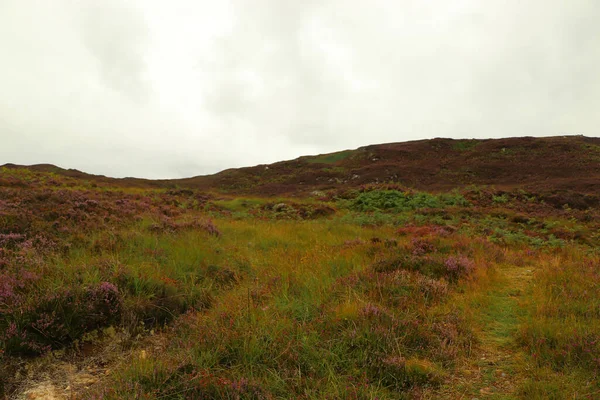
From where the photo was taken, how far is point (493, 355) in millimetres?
3492

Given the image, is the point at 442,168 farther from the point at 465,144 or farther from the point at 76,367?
the point at 76,367

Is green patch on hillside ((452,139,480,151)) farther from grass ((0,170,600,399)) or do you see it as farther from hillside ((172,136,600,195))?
grass ((0,170,600,399))

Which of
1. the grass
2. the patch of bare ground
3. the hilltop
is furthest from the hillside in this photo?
the patch of bare ground

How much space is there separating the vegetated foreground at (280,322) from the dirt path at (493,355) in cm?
2

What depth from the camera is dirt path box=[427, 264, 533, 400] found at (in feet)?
9.55

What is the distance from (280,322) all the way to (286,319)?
142 mm

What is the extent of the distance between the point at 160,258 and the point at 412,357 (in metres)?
4.97

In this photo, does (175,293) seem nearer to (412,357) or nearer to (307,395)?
(307,395)

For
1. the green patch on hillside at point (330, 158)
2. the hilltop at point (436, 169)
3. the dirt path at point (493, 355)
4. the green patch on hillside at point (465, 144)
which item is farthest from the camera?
the green patch on hillside at point (330, 158)

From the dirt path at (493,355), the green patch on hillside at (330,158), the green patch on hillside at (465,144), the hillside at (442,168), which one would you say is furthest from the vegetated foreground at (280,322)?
the green patch on hillside at (330,158)

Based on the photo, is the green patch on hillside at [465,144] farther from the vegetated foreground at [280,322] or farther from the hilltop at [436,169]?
the vegetated foreground at [280,322]

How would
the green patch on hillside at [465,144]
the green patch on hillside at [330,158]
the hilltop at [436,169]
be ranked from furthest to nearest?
1. the green patch on hillside at [330,158]
2. the green patch on hillside at [465,144]
3. the hilltop at [436,169]

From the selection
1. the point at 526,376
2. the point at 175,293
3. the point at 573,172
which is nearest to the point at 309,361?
the point at 526,376

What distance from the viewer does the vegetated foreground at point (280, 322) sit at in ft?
9.62
